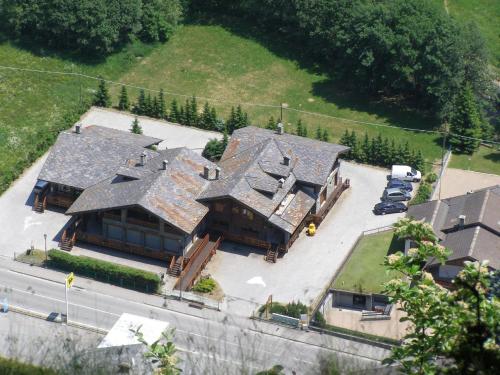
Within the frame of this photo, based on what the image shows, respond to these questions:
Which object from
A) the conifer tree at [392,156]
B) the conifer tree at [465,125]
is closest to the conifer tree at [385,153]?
the conifer tree at [392,156]

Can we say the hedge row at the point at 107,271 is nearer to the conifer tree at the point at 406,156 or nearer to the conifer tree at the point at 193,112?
the conifer tree at the point at 193,112

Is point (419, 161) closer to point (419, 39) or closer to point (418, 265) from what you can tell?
point (419, 39)

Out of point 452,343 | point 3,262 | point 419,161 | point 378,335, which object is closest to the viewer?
point 452,343

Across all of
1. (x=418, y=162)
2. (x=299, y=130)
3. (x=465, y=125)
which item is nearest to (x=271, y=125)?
(x=299, y=130)

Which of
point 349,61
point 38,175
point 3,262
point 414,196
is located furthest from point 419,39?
point 3,262

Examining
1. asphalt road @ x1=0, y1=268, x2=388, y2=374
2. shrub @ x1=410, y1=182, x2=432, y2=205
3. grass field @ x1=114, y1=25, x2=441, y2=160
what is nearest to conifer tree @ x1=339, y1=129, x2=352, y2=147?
grass field @ x1=114, y1=25, x2=441, y2=160

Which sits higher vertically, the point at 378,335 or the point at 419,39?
the point at 419,39
